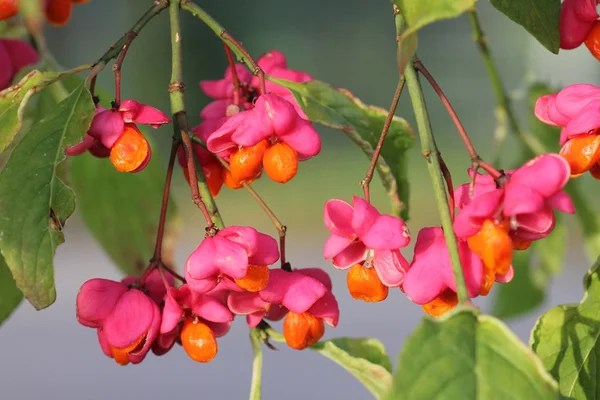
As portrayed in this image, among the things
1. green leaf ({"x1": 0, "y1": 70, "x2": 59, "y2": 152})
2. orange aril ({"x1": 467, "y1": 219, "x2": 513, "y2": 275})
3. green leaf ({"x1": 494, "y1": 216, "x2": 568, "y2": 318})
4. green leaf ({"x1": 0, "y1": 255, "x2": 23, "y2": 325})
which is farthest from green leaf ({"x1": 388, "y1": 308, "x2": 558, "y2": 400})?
green leaf ({"x1": 494, "y1": 216, "x2": 568, "y2": 318})

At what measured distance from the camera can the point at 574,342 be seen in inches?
20.9

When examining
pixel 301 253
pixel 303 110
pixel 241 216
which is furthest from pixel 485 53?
pixel 241 216

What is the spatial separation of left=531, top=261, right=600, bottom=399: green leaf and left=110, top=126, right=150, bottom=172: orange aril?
25 cm

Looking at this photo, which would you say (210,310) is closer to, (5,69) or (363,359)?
(363,359)

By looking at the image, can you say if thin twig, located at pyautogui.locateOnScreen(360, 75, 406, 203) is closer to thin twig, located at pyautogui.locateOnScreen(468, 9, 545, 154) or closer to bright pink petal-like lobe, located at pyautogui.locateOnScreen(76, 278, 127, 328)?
bright pink petal-like lobe, located at pyautogui.locateOnScreen(76, 278, 127, 328)

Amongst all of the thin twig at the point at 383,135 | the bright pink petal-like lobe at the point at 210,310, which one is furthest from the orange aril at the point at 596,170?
the bright pink petal-like lobe at the point at 210,310

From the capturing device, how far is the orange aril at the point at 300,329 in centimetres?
53

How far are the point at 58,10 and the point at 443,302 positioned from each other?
14.7 inches

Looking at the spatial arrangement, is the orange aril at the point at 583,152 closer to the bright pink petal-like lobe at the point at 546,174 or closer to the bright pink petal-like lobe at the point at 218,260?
the bright pink petal-like lobe at the point at 546,174

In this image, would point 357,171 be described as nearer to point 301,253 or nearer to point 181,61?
point 301,253

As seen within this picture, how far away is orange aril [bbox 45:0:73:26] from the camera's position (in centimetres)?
67

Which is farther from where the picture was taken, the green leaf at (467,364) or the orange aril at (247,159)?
the orange aril at (247,159)

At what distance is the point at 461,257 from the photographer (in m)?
0.44

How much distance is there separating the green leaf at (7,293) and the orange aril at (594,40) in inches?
16.3
